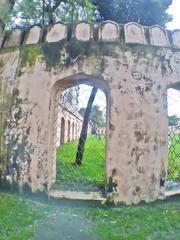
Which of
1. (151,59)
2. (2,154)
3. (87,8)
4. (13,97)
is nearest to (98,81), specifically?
(151,59)

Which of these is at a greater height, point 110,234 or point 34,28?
point 34,28

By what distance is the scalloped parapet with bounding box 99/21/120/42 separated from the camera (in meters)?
5.22

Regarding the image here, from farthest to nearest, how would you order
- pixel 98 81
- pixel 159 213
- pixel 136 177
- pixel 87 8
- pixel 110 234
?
pixel 87 8 → pixel 98 81 → pixel 136 177 → pixel 159 213 → pixel 110 234

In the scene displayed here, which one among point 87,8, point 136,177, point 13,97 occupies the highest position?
point 87,8

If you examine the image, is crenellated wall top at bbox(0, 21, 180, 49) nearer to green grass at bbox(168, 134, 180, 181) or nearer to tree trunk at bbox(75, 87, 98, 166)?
green grass at bbox(168, 134, 180, 181)

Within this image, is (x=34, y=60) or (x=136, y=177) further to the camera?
(x=34, y=60)

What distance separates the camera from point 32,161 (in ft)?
16.6

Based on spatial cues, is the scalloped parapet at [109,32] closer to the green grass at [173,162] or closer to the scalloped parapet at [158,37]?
the scalloped parapet at [158,37]

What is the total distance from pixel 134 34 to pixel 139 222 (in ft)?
10.2

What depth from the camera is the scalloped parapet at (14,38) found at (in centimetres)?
556

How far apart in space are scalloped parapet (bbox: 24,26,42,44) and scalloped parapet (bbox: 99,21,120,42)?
1.12m

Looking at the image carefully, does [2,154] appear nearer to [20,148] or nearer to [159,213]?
[20,148]

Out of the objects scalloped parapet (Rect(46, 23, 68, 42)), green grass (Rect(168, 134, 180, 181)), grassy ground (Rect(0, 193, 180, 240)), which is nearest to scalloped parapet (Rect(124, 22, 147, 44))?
scalloped parapet (Rect(46, 23, 68, 42))

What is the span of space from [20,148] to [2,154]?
0.37m
